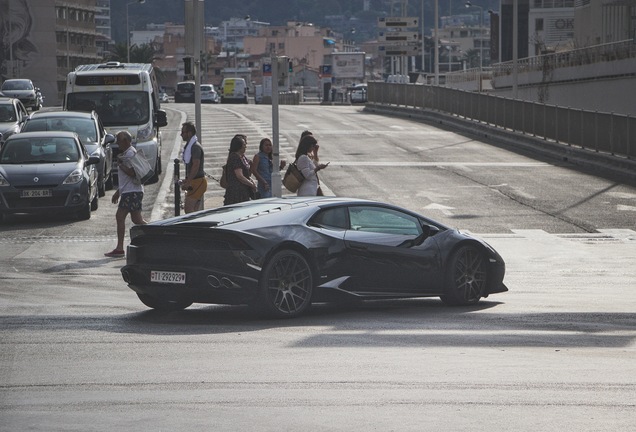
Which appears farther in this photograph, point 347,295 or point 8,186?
point 8,186

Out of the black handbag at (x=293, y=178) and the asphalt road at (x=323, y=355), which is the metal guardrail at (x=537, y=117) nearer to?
the asphalt road at (x=323, y=355)

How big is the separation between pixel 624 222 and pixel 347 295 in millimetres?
13769

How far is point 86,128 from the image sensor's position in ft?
96.3

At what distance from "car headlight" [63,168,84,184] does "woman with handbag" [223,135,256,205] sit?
552cm

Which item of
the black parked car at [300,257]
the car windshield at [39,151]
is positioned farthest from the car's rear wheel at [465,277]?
the car windshield at [39,151]

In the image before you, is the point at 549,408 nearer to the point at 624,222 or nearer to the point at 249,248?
the point at 249,248

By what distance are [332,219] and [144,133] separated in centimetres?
1818

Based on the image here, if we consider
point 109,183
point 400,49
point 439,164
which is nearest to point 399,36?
point 400,49

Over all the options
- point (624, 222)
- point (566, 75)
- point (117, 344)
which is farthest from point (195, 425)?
point (566, 75)

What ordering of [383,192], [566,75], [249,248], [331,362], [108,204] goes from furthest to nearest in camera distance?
[566,75] → [383,192] → [108,204] → [249,248] → [331,362]

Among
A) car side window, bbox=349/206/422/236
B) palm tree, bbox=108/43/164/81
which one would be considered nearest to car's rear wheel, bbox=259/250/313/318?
car side window, bbox=349/206/422/236

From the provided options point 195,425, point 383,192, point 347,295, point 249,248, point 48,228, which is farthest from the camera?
point 383,192

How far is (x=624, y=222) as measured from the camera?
26078 mm

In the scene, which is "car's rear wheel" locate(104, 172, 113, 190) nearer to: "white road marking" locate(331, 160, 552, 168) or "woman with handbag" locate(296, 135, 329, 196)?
"white road marking" locate(331, 160, 552, 168)
